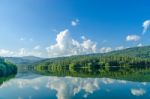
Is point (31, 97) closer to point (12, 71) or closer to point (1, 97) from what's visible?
point (1, 97)

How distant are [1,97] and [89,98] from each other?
16.3 meters

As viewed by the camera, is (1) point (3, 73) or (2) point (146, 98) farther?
(1) point (3, 73)

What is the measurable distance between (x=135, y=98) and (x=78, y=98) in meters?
8.89

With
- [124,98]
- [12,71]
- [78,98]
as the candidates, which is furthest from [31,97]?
[12,71]

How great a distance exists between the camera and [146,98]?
1574 inches

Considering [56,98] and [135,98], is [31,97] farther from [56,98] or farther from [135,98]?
[135,98]

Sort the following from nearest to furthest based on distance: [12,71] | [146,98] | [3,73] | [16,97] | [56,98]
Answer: [146,98], [56,98], [16,97], [3,73], [12,71]

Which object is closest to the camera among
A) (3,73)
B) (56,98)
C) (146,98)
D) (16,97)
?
(146,98)

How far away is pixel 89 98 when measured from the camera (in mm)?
41469

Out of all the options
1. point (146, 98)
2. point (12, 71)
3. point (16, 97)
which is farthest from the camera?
point (12, 71)

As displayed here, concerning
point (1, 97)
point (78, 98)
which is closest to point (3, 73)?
point (1, 97)

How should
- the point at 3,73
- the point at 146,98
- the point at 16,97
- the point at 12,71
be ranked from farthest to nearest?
the point at 12,71 < the point at 3,73 < the point at 16,97 < the point at 146,98

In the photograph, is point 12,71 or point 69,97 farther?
point 12,71

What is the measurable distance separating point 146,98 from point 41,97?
57.1 feet
